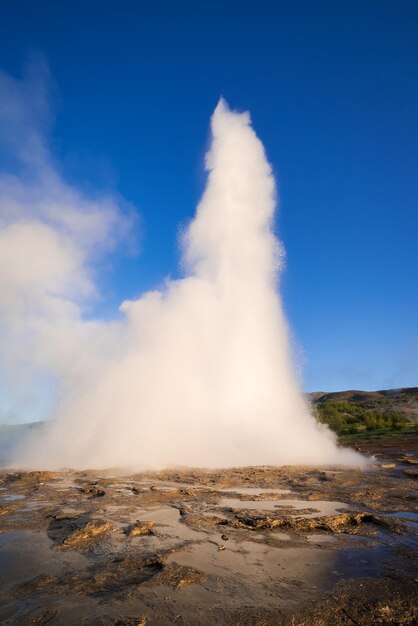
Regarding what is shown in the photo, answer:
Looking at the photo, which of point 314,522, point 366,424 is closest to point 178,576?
point 314,522

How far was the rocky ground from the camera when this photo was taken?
3.62 m

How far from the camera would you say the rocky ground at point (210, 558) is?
3.62 m

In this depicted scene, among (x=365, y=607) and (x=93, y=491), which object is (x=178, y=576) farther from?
(x=93, y=491)

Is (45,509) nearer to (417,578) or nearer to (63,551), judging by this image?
(63,551)

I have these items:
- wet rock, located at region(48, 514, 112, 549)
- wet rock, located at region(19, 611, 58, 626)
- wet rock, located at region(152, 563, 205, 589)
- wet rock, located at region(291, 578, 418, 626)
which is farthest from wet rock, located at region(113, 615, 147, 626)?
wet rock, located at region(48, 514, 112, 549)

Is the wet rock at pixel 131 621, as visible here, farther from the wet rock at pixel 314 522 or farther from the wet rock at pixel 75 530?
the wet rock at pixel 314 522

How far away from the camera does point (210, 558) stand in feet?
16.8

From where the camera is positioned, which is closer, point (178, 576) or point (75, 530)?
point (178, 576)

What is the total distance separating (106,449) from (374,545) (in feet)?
49.4

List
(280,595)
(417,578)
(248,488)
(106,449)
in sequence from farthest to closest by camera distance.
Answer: (106,449), (248,488), (417,578), (280,595)

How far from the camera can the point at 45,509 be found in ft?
27.7

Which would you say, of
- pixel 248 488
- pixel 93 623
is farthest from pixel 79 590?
pixel 248 488

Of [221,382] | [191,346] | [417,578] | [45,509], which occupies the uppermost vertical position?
Answer: [191,346]

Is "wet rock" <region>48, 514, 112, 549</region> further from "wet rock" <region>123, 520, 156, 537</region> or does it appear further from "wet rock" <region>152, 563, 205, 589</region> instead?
"wet rock" <region>152, 563, 205, 589</region>
